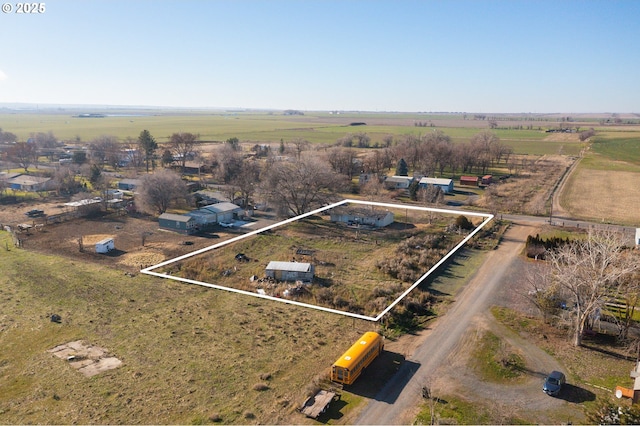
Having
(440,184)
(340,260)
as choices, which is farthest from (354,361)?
(440,184)

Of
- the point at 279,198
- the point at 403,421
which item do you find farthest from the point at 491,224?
the point at 403,421

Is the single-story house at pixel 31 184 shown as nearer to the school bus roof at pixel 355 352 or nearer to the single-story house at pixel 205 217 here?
the single-story house at pixel 205 217

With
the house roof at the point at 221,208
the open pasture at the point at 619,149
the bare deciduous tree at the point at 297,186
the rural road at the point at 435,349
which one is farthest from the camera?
the open pasture at the point at 619,149

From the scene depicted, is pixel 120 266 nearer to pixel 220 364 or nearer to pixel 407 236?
pixel 220 364

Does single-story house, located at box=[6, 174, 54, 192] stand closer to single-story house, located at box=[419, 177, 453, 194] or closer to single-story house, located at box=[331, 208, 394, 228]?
single-story house, located at box=[331, 208, 394, 228]

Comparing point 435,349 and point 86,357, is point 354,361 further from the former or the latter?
point 86,357

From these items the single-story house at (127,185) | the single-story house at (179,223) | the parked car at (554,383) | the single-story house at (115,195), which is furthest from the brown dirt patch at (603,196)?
the single-story house at (127,185)

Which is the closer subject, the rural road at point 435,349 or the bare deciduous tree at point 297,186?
the rural road at point 435,349

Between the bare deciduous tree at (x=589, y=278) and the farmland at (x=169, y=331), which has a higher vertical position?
the bare deciduous tree at (x=589, y=278)
